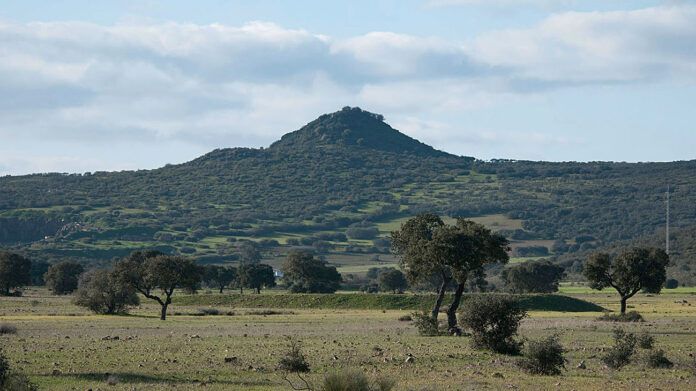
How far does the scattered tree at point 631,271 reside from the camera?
68.7m

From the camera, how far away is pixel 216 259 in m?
193

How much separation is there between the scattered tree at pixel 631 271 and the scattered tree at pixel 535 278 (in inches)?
1732

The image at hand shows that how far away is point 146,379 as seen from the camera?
2845 centimetres

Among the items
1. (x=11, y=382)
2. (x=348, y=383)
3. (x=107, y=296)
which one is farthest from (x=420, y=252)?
(x=11, y=382)

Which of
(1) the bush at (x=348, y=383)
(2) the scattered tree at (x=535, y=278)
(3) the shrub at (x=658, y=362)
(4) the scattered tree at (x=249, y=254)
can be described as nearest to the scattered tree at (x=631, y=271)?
(3) the shrub at (x=658, y=362)

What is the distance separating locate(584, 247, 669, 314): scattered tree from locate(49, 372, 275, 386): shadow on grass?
4430cm

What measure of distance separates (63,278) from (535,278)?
50.0 metres

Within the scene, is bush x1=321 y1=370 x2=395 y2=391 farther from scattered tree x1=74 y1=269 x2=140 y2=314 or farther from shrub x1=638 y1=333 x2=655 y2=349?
scattered tree x1=74 y1=269 x2=140 y2=314

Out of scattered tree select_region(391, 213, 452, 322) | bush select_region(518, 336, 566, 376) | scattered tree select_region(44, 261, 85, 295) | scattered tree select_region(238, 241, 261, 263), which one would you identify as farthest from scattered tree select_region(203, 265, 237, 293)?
bush select_region(518, 336, 566, 376)

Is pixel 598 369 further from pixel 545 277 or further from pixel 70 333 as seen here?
pixel 545 277

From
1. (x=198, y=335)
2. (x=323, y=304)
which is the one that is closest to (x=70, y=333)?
(x=198, y=335)

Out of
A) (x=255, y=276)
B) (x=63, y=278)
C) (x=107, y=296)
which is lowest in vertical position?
(x=63, y=278)

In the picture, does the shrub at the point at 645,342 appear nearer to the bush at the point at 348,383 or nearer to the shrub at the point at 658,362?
the shrub at the point at 658,362

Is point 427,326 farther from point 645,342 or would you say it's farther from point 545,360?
point 545,360
